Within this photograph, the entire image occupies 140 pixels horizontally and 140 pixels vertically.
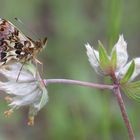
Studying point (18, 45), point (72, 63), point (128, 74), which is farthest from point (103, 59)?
point (72, 63)

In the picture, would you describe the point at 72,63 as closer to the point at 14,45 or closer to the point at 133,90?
the point at 14,45

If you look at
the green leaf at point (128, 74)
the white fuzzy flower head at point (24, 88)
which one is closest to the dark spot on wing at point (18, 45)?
the white fuzzy flower head at point (24, 88)

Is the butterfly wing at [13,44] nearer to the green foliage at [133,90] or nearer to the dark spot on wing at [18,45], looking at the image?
the dark spot on wing at [18,45]

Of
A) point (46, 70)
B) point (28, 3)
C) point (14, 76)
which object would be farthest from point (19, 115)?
point (14, 76)

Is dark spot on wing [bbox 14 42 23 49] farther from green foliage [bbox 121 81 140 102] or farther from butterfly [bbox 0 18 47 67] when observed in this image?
green foliage [bbox 121 81 140 102]

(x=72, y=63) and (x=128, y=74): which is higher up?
(x=72, y=63)

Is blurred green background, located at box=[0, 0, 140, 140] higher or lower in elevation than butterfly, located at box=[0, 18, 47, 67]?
higher

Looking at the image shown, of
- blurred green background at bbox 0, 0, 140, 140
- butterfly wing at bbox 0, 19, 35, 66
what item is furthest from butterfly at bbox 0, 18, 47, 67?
blurred green background at bbox 0, 0, 140, 140
